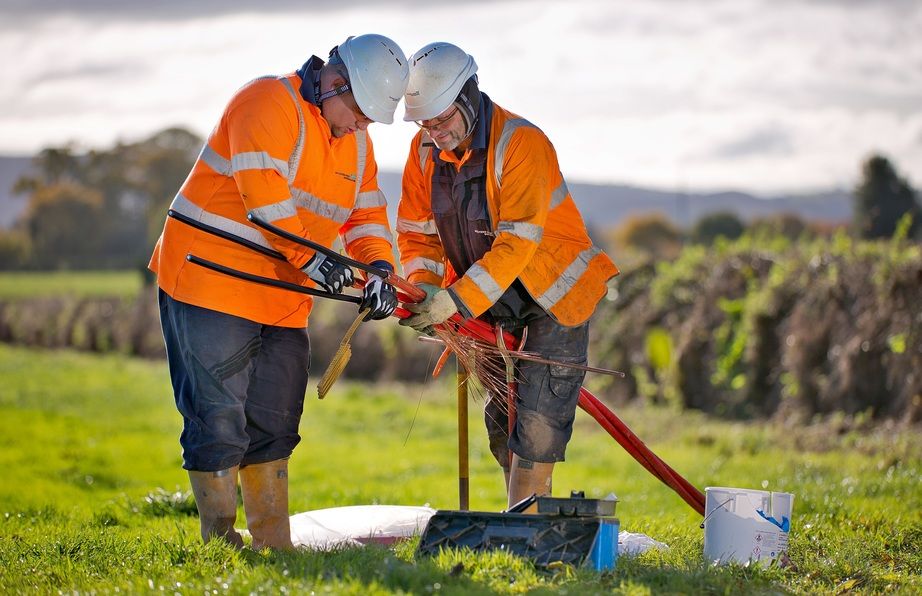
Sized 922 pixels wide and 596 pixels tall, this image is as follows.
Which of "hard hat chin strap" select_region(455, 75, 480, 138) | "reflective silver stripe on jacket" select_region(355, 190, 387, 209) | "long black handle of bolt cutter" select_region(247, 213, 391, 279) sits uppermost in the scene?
"hard hat chin strap" select_region(455, 75, 480, 138)

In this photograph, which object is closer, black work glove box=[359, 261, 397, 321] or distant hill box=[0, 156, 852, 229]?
black work glove box=[359, 261, 397, 321]

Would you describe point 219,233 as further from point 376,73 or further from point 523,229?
point 523,229

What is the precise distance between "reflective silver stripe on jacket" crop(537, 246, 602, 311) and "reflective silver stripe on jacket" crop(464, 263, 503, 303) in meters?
0.32

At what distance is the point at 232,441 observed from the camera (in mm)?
5500

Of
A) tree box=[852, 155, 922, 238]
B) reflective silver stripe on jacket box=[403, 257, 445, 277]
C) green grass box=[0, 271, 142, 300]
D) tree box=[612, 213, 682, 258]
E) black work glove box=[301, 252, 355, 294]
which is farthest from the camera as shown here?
tree box=[612, 213, 682, 258]

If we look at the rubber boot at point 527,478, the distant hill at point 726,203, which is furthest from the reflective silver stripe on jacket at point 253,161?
the distant hill at point 726,203

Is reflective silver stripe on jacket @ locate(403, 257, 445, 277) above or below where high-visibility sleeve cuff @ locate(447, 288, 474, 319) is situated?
above

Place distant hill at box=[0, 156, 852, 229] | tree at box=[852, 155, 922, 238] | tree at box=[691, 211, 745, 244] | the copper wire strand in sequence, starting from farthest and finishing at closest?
distant hill at box=[0, 156, 852, 229], tree at box=[691, 211, 745, 244], tree at box=[852, 155, 922, 238], the copper wire strand

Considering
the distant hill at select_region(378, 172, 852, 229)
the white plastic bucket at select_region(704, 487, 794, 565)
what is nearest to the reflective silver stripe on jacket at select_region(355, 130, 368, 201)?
the white plastic bucket at select_region(704, 487, 794, 565)

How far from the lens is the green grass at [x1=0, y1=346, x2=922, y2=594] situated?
15.4ft

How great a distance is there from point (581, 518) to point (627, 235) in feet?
240

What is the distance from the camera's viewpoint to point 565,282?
230 inches

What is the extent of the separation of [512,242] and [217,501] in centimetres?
187

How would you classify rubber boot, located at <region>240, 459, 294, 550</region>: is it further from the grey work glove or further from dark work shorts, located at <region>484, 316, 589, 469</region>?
dark work shorts, located at <region>484, 316, 589, 469</region>
